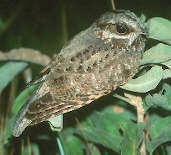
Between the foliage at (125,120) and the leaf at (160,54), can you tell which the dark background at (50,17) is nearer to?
the foliage at (125,120)

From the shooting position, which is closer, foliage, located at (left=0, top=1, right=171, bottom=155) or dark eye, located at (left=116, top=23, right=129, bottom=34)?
foliage, located at (left=0, top=1, right=171, bottom=155)

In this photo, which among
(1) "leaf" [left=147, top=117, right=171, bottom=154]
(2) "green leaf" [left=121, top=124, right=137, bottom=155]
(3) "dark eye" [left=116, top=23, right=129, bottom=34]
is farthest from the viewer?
(3) "dark eye" [left=116, top=23, right=129, bottom=34]

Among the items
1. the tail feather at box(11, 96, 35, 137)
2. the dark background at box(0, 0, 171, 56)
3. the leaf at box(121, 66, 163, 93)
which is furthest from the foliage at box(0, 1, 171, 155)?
the dark background at box(0, 0, 171, 56)

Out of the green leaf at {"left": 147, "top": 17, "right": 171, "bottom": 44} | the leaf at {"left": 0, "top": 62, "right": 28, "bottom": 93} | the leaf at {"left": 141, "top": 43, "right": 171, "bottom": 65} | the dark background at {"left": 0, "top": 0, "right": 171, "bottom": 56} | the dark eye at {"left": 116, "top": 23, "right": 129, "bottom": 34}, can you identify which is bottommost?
the leaf at {"left": 141, "top": 43, "right": 171, "bottom": 65}

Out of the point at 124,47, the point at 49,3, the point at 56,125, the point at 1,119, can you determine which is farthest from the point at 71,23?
the point at 56,125

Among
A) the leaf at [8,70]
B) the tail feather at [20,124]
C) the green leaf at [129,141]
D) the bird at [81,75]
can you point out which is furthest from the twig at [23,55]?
the green leaf at [129,141]

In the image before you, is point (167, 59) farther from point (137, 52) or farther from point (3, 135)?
point (3, 135)

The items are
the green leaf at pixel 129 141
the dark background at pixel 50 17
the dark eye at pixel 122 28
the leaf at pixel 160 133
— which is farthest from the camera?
the dark background at pixel 50 17

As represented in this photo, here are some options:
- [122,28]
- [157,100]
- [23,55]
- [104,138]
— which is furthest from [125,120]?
[23,55]

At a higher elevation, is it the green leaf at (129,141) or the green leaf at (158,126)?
the green leaf at (158,126)

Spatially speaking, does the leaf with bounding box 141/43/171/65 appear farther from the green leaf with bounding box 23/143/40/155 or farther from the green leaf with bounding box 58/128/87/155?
the green leaf with bounding box 23/143/40/155
